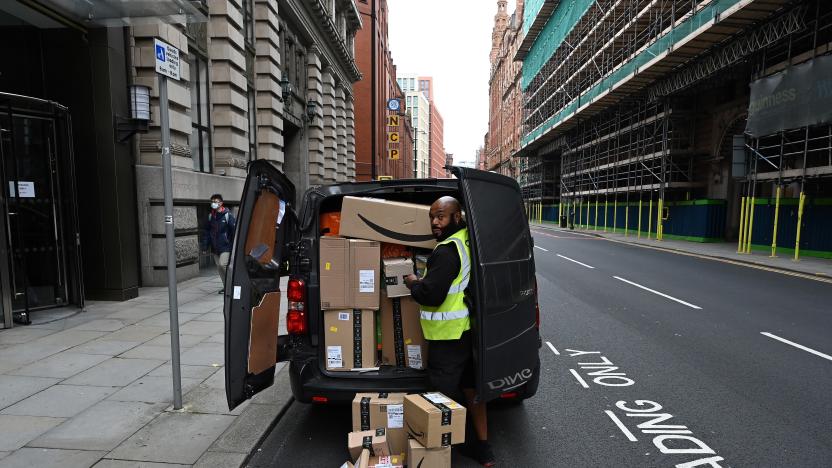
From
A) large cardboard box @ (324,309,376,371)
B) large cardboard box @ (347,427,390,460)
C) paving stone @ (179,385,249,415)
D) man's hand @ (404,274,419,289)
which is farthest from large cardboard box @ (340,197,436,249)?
paving stone @ (179,385,249,415)

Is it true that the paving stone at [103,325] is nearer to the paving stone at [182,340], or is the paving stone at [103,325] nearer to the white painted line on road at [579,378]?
the paving stone at [182,340]

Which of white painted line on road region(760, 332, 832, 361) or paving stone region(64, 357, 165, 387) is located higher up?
paving stone region(64, 357, 165, 387)

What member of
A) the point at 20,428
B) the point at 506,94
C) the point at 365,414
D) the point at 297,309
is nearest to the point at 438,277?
the point at 365,414

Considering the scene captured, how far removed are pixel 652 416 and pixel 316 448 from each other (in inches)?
114

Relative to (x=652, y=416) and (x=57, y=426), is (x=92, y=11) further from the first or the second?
(x=652, y=416)

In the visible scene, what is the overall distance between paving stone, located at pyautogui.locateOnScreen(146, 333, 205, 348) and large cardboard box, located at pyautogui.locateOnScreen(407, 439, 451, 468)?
3.96 metres

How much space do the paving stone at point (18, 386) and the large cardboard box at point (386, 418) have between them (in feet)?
10.3

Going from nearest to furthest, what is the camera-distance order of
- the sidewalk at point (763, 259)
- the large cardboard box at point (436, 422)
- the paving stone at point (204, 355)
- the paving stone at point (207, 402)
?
the large cardboard box at point (436, 422) → the paving stone at point (207, 402) → the paving stone at point (204, 355) → the sidewalk at point (763, 259)

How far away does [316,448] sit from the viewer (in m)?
3.52

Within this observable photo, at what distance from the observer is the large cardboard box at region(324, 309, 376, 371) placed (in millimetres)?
3562

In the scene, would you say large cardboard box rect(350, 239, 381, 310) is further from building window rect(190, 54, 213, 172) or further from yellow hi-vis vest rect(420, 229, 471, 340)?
building window rect(190, 54, 213, 172)

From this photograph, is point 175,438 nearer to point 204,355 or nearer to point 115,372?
point 115,372

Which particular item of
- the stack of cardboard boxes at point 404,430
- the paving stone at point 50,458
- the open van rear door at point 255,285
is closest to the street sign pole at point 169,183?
the paving stone at point 50,458

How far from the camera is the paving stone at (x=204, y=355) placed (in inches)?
203
